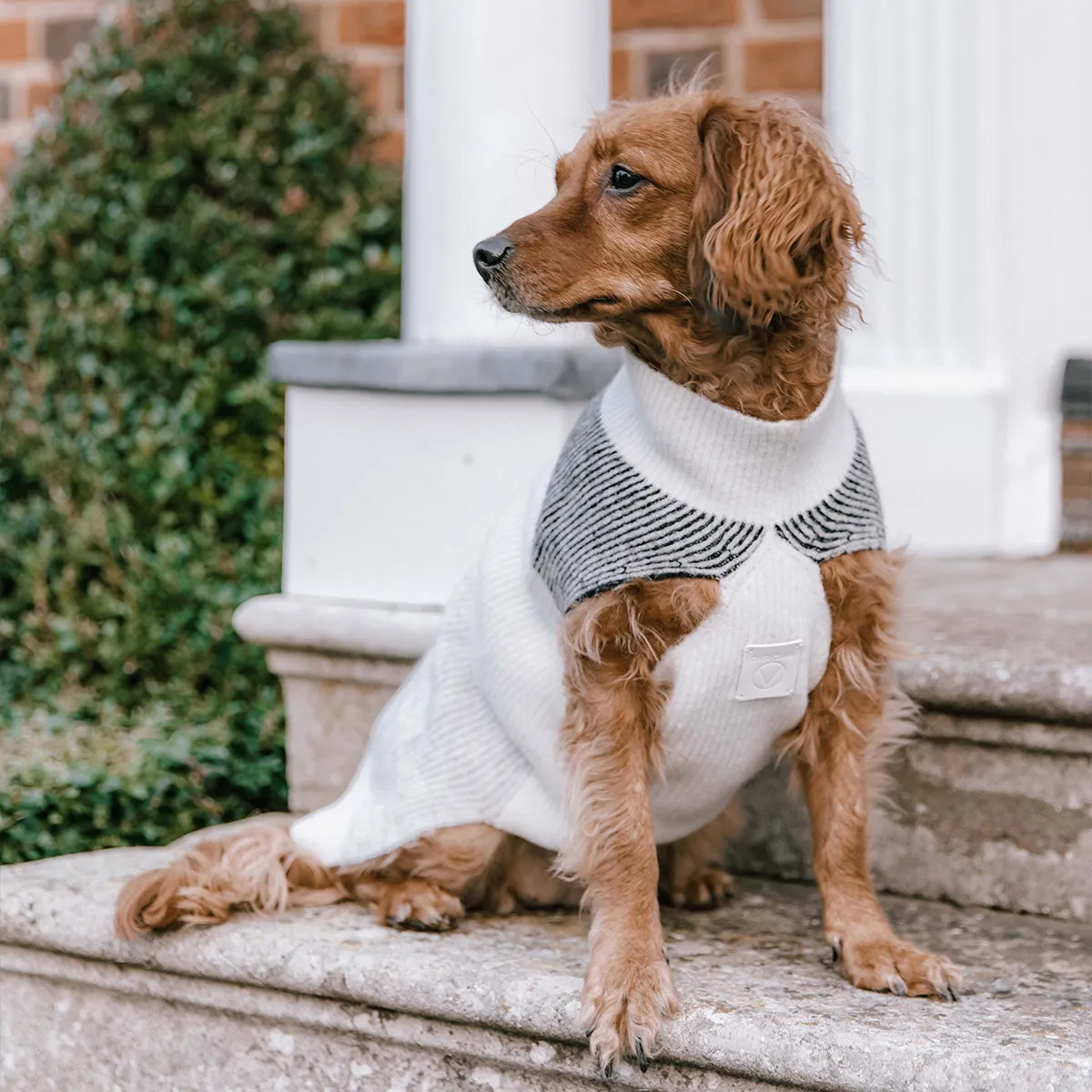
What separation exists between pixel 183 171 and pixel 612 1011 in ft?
7.54

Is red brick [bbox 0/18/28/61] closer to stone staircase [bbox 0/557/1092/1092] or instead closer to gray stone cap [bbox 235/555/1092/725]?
gray stone cap [bbox 235/555/1092/725]

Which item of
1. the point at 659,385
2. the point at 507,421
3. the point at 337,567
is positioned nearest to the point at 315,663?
the point at 337,567

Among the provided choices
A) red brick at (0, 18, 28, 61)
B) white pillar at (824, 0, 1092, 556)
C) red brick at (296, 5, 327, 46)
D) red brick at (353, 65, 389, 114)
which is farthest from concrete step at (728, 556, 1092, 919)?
red brick at (0, 18, 28, 61)

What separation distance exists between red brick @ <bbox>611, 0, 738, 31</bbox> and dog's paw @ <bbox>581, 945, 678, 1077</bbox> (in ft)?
8.44

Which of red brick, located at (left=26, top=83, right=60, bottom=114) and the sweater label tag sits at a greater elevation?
red brick, located at (left=26, top=83, right=60, bottom=114)

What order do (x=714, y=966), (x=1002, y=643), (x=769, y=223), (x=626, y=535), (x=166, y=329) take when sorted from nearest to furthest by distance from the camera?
1. (x=769, y=223)
2. (x=626, y=535)
3. (x=714, y=966)
4. (x=1002, y=643)
5. (x=166, y=329)

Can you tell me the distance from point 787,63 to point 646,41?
1.12 feet

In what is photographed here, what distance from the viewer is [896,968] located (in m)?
1.84

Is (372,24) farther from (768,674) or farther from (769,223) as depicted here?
(768,674)

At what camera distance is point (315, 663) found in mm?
2660

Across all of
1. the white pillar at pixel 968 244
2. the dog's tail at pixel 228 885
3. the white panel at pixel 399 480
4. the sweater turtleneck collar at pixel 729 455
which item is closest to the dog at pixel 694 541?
the sweater turtleneck collar at pixel 729 455

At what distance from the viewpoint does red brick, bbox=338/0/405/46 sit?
377 centimetres

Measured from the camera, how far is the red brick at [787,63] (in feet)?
12.1

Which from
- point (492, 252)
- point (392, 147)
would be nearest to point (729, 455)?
point (492, 252)
